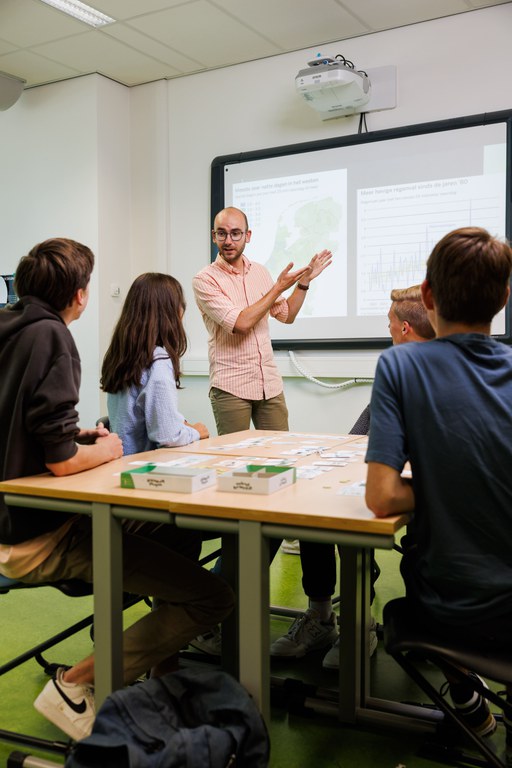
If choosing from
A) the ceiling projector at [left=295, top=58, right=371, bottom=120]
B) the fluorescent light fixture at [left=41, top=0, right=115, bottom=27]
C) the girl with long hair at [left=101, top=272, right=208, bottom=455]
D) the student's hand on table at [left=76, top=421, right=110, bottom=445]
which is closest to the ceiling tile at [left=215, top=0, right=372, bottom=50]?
the ceiling projector at [left=295, top=58, right=371, bottom=120]

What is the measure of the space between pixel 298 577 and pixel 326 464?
1.42 meters

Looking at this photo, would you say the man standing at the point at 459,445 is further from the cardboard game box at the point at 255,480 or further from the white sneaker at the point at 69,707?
the white sneaker at the point at 69,707

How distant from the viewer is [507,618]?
1.35 meters

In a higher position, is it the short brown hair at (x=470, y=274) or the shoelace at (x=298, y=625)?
the short brown hair at (x=470, y=274)

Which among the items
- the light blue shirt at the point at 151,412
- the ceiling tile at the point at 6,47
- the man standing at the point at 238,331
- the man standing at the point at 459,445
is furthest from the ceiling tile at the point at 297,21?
the man standing at the point at 459,445

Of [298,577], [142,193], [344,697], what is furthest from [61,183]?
[344,697]

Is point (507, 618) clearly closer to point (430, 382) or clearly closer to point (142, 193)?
point (430, 382)

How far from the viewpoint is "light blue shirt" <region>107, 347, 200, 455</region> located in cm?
225

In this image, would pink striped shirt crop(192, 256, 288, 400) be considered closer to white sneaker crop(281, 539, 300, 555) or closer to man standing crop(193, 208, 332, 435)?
man standing crop(193, 208, 332, 435)

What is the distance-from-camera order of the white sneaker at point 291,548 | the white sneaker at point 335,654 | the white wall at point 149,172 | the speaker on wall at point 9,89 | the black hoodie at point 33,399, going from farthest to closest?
the speaker on wall at point 9,89, the white wall at point 149,172, the white sneaker at point 291,548, the white sneaker at point 335,654, the black hoodie at point 33,399

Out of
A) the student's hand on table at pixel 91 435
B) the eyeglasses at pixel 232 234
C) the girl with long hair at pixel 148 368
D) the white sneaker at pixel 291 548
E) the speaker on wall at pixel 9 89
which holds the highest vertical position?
the speaker on wall at pixel 9 89

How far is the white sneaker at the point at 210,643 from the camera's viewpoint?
2.34m

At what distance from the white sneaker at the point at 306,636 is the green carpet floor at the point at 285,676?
0.04m

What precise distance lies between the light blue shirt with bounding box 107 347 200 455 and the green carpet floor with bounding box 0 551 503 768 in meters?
0.74
